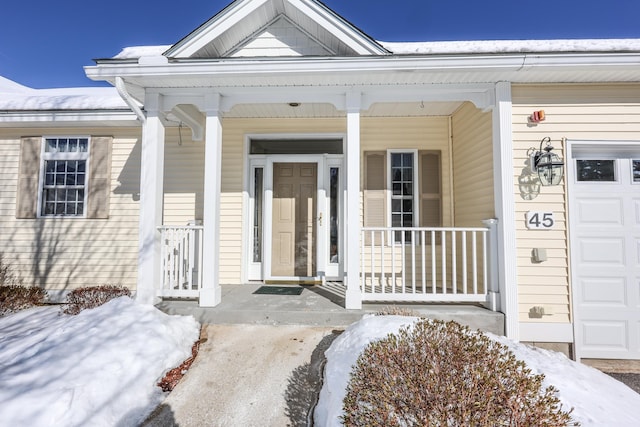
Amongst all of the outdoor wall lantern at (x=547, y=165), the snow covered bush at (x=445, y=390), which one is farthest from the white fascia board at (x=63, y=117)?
the outdoor wall lantern at (x=547, y=165)

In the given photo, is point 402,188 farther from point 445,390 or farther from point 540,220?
point 445,390

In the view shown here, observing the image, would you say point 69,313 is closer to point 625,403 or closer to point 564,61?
point 625,403

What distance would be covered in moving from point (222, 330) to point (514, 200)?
3.67 metres

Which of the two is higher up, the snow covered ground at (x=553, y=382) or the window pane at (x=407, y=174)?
the window pane at (x=407, y=174)

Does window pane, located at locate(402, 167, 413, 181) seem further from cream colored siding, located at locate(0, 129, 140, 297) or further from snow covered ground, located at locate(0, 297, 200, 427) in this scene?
cream colored siding, located at locate(0, 129, 140, 297)

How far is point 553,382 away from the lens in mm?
2488

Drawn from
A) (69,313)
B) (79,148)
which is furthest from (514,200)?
(79,148)

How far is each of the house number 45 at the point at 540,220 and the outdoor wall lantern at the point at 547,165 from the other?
0.36 m

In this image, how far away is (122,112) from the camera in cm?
473

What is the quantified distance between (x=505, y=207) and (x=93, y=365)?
4.30 meters

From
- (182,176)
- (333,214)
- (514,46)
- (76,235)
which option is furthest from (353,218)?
(76,235)

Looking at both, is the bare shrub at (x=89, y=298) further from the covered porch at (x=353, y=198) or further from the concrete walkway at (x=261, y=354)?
the concrete walkway at (x=261, y=354)

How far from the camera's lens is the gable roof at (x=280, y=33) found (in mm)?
3518

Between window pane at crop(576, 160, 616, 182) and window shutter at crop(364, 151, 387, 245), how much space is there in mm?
2477
